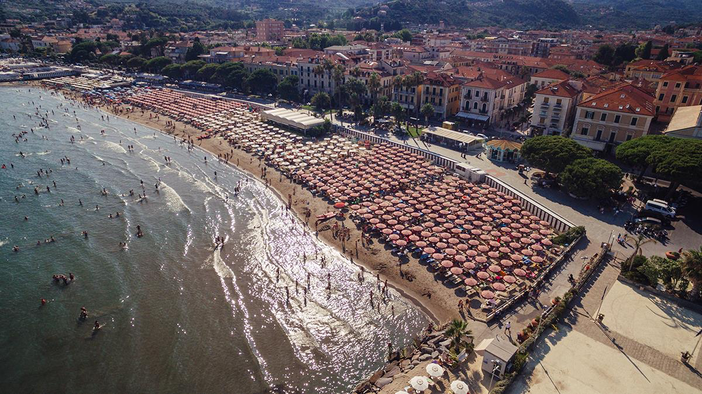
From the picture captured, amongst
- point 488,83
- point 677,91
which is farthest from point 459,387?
point 677,91

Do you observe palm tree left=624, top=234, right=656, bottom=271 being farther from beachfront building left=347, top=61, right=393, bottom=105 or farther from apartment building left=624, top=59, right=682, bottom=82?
apartment building left=624, top=59, right=682, bottom=82

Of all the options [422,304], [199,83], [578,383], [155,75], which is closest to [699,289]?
[578,383]

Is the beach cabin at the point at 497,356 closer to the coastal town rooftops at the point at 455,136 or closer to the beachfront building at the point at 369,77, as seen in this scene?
the coastal town rooftops at the point at 455,136

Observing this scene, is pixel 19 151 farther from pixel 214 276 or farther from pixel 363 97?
pixel 363 97

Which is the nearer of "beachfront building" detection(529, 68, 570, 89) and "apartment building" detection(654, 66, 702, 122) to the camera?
"apartment building" detection(654, 66, 702, 122)

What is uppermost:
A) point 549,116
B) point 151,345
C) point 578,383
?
point 549,116

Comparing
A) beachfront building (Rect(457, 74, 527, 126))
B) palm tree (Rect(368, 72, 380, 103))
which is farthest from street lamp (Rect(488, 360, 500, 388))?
palm tree (Rect(368, 72, 380, 103))
